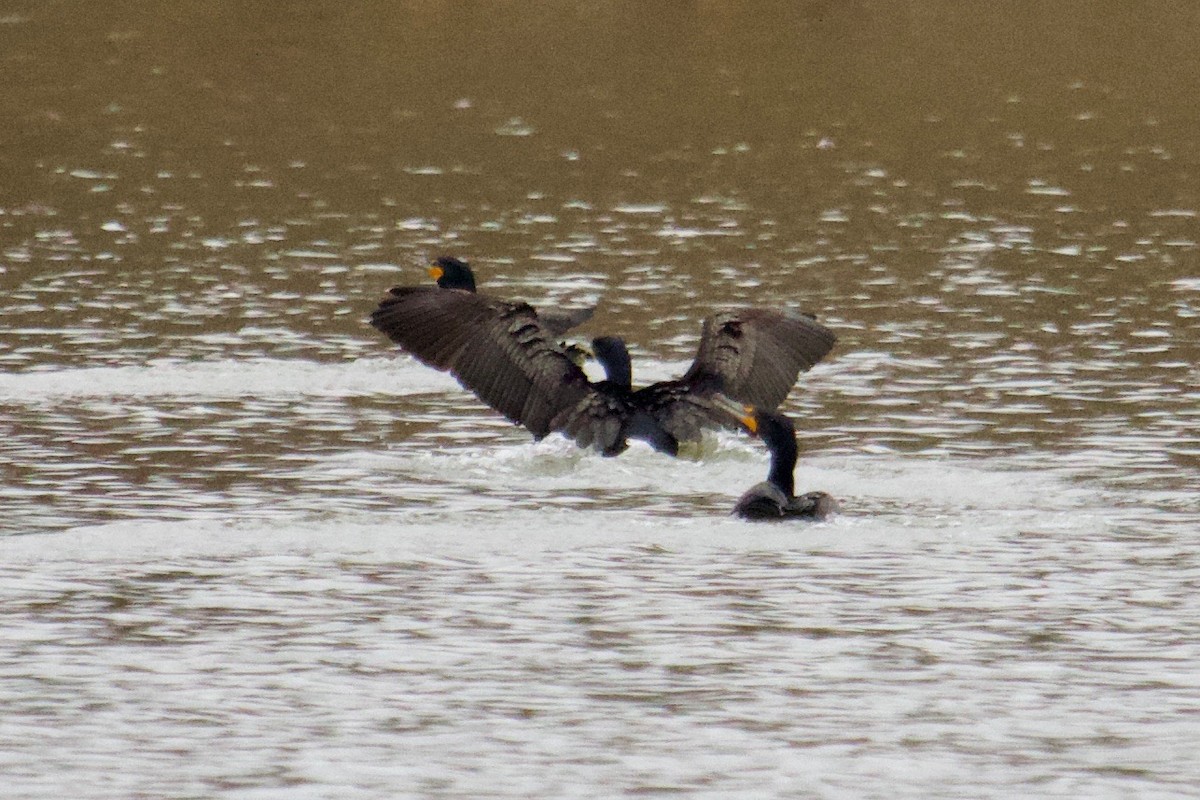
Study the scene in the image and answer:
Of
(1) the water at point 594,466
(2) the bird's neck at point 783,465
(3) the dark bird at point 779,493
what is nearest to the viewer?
(1) the water at point 594,466

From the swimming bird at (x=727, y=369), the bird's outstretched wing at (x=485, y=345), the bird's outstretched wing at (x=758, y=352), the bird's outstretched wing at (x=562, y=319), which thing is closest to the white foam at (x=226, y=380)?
the bird's outstretched wing at (x=562, y=319)

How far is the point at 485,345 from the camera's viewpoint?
15.9m

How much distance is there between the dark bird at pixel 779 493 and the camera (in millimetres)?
13484

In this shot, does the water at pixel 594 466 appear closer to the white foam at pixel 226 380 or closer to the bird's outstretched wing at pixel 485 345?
the white foam at pixel 226 380

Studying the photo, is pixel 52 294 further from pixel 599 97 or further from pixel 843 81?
pixel 843 81

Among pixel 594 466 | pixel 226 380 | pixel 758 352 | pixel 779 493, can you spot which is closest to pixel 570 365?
pixel 594 466

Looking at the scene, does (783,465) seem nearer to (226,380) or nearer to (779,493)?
(779,493)

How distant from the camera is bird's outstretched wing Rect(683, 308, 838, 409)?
52.2 feet

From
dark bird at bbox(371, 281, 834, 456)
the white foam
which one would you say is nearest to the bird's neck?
dark bird at bbox(371, 281, 834, 456)

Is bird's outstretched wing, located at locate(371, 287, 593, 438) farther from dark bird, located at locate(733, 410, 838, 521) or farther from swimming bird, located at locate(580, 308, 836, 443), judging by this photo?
dark bird, located at locate(733, 410, 838, 521)

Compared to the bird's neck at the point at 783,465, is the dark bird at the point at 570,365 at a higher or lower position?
higher

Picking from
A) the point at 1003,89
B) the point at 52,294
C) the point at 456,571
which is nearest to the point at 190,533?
the point at 456,571

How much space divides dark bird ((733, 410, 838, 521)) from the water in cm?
12

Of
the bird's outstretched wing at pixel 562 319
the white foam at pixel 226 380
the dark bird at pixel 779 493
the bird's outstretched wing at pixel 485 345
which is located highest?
the bird's outstretched wing at pixel 562 319
